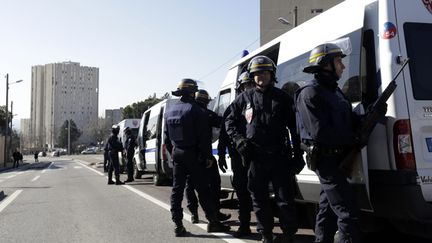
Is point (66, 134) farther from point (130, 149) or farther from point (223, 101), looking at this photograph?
point (223, 101)

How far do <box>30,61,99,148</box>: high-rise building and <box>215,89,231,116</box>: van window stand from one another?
118 meters

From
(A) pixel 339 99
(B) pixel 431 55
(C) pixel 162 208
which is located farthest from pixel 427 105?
(C) pixel 162 208

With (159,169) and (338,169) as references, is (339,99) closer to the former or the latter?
(338,169)

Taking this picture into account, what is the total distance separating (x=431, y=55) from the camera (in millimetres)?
4605

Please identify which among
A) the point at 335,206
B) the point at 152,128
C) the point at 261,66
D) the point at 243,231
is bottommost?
the point at 243,231

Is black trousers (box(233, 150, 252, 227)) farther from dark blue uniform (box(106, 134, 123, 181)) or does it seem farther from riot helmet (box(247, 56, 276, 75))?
dark blue uniform (box(106, 134, 123, 181))

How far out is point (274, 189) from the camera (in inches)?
208

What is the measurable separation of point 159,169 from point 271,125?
369 inches

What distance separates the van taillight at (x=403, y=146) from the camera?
14.2 ft

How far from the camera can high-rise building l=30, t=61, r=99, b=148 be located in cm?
12938

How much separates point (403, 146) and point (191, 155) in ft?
9.79

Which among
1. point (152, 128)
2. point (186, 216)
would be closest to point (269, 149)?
point (186, 216)

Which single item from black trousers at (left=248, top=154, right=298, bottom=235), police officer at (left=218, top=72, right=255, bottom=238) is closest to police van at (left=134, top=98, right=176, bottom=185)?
police officer at (left=218, top=72, right=255, bottom=238)

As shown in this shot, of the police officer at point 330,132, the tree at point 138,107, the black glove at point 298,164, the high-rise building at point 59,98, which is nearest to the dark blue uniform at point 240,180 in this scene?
the black glove at point 298,164
